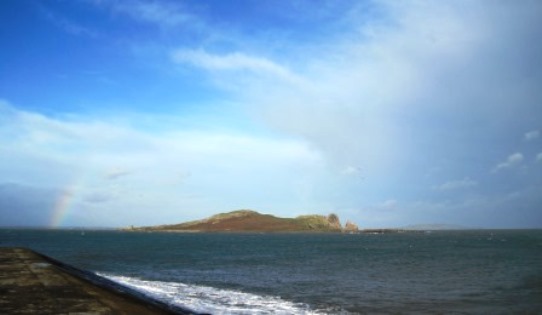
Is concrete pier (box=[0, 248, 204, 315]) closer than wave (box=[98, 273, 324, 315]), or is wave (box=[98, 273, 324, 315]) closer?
concrete pier (box=[0, 248, 204, 315])

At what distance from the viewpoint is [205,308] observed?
2594 centimetres

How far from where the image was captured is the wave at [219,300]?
84.5 ft

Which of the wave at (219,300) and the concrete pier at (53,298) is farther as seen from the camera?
the wave at (219,300)

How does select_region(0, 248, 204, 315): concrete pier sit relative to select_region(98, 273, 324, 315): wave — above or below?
above

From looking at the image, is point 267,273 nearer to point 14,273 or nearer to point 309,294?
point 309,294

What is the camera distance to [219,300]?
29.3 m

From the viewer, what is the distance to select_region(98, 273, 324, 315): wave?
25.8 meters

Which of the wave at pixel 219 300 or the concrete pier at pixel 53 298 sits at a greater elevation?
the concrete pier at pixel 53 298

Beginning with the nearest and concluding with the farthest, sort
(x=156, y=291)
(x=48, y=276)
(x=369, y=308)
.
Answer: (x=48, y=276) → (x=369, y=308) → (x=156, y=291)

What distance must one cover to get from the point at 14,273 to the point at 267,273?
2971 cm

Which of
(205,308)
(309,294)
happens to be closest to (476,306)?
(309,294)

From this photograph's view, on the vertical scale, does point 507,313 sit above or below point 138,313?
below

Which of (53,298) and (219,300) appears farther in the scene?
(219,300)

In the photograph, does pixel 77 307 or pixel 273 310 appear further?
pixel 273 310
